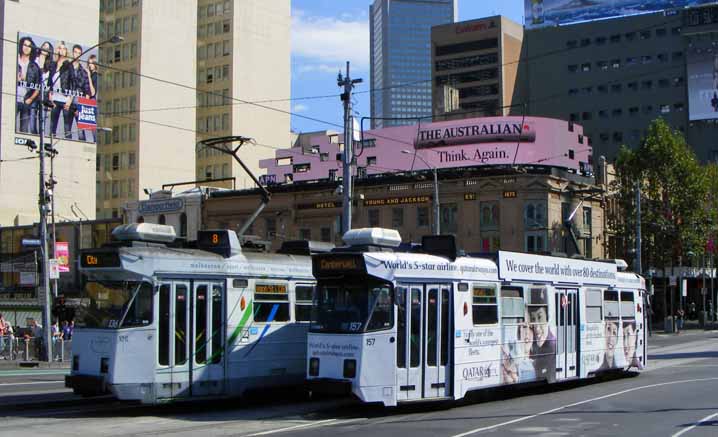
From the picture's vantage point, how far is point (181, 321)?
1574 centimetres

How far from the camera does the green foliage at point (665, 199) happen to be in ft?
205

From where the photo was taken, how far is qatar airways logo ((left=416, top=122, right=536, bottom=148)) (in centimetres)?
5866

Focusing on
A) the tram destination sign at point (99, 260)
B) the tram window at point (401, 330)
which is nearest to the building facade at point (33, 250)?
the tram destination sign at point (99, 260)

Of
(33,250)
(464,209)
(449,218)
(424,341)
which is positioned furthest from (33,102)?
(424,341)

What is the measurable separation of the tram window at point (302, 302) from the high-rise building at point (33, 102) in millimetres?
63074

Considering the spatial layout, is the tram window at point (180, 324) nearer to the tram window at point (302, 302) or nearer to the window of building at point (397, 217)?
the tram window at point (302, 302)

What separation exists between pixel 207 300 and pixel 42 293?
15775 mm

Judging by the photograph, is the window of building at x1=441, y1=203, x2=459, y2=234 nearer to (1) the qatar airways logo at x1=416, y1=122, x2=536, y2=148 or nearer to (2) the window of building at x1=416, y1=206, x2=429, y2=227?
Result: (2) the window of building at x1=416, y1=206, x2=429, y2=227

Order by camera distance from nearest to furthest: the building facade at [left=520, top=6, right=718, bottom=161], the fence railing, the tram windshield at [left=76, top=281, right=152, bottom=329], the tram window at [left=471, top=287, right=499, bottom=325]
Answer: the tram windshield at [left=76, top=281, right=152, bottom=329] < the tram window at [left=471, top=287, right=499, bottom=325] < the fence railing < the building facade at [left=520, top=6, right=718, bottom=161]

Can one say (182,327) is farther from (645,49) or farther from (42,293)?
(645,49)

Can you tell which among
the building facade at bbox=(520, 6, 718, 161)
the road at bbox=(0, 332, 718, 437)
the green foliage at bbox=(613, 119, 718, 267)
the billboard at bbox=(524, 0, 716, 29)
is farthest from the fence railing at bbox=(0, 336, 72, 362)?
the billboard at bbox=(524, 0, 716, 29)

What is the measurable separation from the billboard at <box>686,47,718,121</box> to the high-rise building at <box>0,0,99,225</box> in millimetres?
66814

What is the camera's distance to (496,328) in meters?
17.4

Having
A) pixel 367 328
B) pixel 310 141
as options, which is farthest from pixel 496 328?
pixel 310 141
